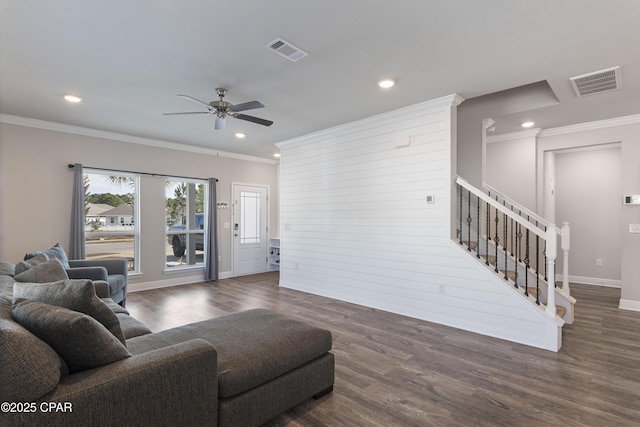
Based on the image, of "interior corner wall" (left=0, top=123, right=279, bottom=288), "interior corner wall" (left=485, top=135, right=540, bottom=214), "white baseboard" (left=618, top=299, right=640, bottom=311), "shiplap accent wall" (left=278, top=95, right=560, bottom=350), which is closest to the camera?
"shiplap accent wall" (left=278, top=95, right=560, bottom=350)

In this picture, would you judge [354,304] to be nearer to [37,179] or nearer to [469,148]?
[469,148]

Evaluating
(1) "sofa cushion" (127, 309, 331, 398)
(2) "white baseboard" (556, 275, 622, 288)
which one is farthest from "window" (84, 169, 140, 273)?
(2) "white baseboard" (556, 275, 622, 288)

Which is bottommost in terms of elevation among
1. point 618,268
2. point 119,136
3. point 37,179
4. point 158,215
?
point 618,268

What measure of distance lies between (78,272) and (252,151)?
4.23m

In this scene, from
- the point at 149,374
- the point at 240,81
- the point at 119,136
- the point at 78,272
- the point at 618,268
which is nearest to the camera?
the point at 149,374

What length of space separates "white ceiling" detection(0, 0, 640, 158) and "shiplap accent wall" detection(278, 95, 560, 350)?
617 mm

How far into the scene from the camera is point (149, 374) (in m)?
1.52

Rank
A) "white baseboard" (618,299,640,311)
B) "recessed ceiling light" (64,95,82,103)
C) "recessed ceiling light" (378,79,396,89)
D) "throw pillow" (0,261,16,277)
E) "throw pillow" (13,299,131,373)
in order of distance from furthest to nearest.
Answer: "white baseboard" (618,299,640,311) → "recessed ceiling light" (64,95,82,103) → "recessed ceiling light" (378,79,396,89) → "throw pillow" (0,261,16,277) → "throw pillow" (13,299,131,373)

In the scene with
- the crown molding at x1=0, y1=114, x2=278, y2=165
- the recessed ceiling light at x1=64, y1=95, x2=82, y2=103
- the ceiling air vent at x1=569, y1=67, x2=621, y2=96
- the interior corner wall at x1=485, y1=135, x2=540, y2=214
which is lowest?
A: the interior corner wall at x1=485, y1=135, x2=540, y2=214

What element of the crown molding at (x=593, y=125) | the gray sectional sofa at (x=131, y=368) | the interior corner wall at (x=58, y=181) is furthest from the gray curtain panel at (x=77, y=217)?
the crown molding at (x=593, y=125)

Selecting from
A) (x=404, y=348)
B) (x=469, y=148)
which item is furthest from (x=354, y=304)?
(x=469, y=148)

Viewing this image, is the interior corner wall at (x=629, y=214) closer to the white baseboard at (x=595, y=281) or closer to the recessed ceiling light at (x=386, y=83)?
the white baseboard at (x=595, y=281)

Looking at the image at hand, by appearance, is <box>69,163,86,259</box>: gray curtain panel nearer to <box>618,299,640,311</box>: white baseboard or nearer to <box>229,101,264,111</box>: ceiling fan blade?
<box>229,101,264,111</box>: ceiling fan blade

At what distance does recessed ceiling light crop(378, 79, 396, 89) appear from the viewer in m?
3.58
